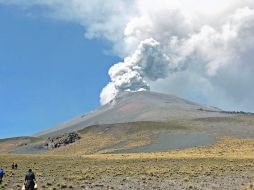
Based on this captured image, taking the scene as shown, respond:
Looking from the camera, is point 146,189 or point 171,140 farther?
point 171,140

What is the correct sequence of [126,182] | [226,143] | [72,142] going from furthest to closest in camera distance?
1. [72,142]
2. [226,143]
3. [126,182]

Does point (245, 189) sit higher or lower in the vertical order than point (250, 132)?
lower

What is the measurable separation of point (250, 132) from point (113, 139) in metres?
43.7

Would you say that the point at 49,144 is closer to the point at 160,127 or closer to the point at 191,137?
the point at 160,127

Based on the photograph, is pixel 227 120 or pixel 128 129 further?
pixel 227 120

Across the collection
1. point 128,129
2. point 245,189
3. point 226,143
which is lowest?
point 245,189

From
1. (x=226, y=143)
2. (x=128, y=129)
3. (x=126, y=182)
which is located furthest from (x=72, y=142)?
(x=126, y=182)

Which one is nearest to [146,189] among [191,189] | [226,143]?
[191,189]

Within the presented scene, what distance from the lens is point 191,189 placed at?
1216 inches

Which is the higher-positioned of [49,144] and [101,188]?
[49,144]

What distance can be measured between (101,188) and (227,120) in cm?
16499

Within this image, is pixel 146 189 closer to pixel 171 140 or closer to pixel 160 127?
pixel 171 140

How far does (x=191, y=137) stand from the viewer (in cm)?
13700

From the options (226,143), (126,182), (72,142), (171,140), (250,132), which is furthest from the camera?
(72,142)
